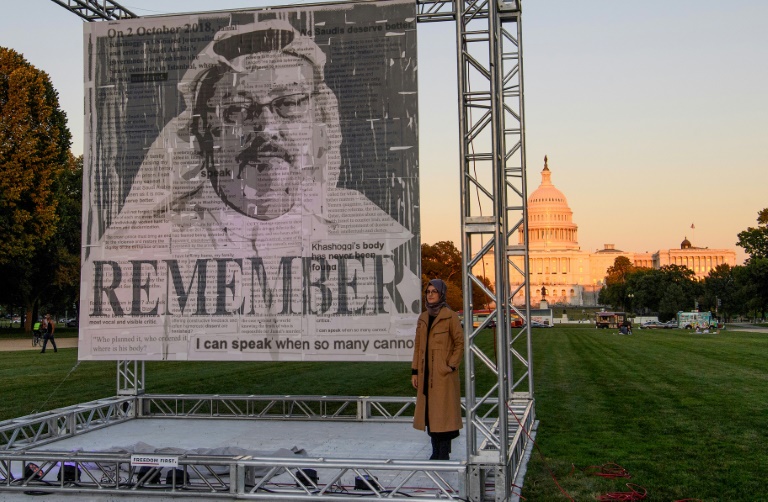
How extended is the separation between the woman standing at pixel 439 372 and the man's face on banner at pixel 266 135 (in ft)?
10.6

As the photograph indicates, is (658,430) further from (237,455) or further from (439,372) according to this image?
(237,455)

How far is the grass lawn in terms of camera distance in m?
8.72

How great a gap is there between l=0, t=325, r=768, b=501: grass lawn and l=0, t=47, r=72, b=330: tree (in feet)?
28.1

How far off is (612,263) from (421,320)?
592ft

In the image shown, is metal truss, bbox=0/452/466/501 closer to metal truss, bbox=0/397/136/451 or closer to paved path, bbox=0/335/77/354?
metal truss, bbox=0/397/136/451

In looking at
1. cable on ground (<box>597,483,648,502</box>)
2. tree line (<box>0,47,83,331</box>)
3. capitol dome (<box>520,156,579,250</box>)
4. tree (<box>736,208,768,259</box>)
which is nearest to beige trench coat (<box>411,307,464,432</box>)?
cable on ground (<box>597,483,648,502</box>)

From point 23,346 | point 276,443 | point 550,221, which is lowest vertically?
point 23,346

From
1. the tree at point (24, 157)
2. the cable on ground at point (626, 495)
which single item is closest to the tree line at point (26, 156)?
the tree at point (24, 157)

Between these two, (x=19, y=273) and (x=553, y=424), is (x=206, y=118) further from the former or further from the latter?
(x=19, y=273)

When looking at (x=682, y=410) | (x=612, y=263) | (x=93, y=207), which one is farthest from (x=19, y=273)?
(x=612, y=263)

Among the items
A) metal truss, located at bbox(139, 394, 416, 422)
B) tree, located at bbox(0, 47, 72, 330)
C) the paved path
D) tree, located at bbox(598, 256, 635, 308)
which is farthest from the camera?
tree, located at bbox(598, 256, 635, 308)

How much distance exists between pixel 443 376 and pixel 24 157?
32.9m

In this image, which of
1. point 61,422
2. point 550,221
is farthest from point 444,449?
point 550,221

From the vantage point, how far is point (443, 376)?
8.41 m
